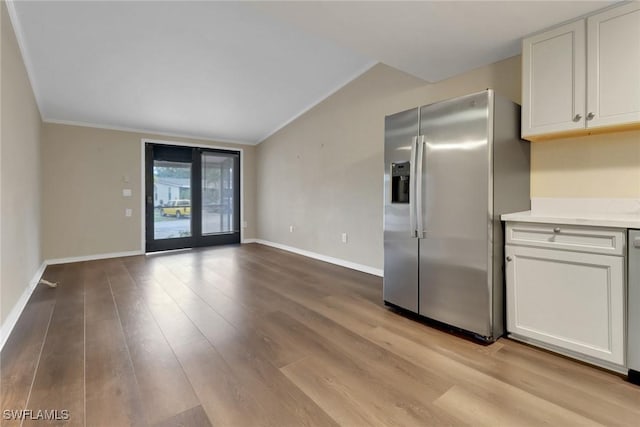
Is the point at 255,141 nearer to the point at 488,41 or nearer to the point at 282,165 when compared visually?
the point at 282,165

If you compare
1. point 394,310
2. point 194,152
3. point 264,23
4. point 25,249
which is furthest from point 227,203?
point 394,310

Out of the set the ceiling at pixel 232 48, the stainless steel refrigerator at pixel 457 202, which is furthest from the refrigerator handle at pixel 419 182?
the ceiling at pixel 232 48

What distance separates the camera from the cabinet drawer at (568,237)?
5.52 ft

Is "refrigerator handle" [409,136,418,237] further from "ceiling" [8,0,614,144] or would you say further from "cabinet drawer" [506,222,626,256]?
"ceiling" [8,0,614,144]

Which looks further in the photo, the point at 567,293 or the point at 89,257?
the point at 89,257

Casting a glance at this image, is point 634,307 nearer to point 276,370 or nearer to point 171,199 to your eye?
point 276,370

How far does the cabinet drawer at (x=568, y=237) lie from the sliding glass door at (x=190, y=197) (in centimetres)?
537

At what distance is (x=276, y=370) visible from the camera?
1.74m

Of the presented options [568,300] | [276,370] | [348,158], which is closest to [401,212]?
[568,300]

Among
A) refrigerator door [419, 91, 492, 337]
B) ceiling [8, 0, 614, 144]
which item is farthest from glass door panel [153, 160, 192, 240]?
refrigerator door [419, 91, 492, 337]

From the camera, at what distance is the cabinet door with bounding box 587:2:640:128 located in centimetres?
175

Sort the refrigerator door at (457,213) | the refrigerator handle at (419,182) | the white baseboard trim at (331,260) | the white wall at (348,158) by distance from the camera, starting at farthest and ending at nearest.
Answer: the white baseboard trim at (331,260) → the white wall at (348,158) → the refrigerator handle at (419,182) → the refrigerator door at (457,213)

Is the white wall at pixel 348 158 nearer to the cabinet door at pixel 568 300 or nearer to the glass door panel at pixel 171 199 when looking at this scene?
the cabinet door at pixel 568 300

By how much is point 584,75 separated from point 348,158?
2598 millimetres
